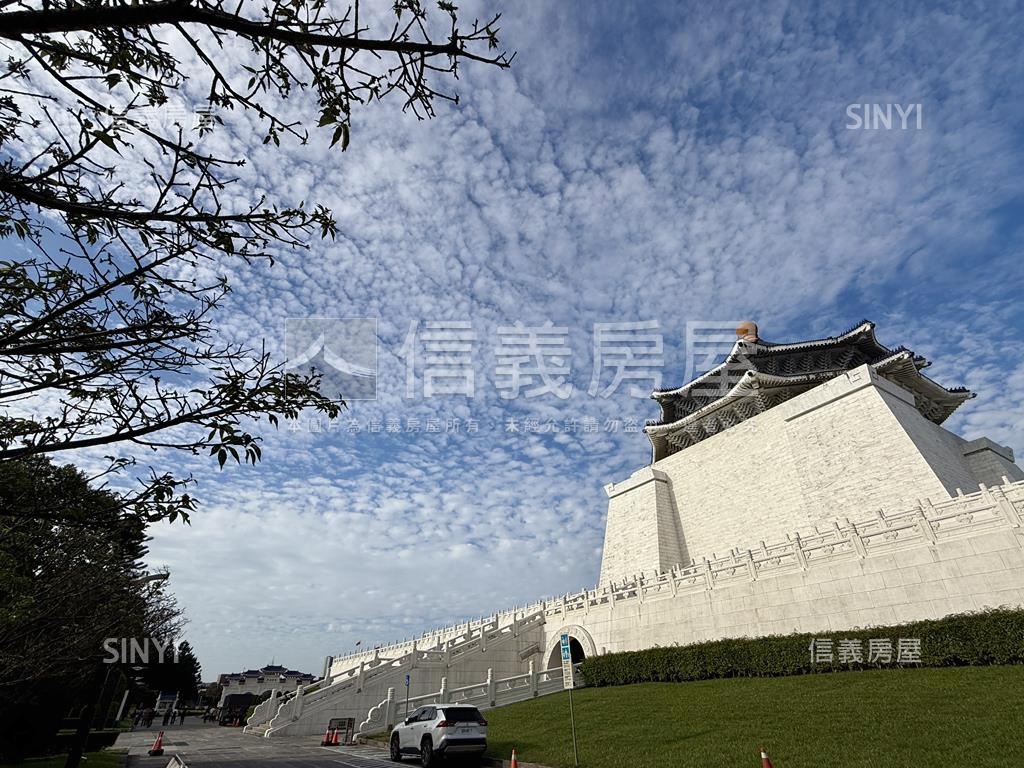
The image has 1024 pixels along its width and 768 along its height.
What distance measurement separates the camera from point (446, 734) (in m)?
13.2

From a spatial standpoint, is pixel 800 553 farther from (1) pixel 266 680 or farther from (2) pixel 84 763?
(1) pixel 266 680

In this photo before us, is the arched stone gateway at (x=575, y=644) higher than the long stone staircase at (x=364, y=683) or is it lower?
higher

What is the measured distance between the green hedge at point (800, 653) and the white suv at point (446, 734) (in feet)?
30.5

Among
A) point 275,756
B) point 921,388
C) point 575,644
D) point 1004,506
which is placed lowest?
point 275,756

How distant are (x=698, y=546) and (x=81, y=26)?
38529 millimetres

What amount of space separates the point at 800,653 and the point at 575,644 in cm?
1536

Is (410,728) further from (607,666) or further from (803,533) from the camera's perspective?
(803,533)

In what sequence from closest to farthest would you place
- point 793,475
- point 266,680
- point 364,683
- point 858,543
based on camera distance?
point 858,543 → point 364,683 → point 793,475 → point 266,680

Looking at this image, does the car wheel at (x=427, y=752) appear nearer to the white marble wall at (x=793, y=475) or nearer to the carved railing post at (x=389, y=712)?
the carved railing post at (x=389, y=712)

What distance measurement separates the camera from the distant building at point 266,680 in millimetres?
79231

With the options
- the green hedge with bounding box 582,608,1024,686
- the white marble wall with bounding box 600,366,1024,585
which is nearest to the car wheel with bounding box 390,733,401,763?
the green hedge with bounding box 582,608,1024,686

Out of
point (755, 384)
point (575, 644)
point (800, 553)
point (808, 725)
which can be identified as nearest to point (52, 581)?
point (808, 725)

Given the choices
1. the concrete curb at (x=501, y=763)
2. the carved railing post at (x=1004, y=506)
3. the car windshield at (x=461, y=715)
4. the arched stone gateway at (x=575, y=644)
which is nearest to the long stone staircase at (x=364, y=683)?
the arched stone gateway at (x=575, y=644)

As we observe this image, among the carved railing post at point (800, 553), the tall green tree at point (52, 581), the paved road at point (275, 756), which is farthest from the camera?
the carved railing post at point (800, 553)
